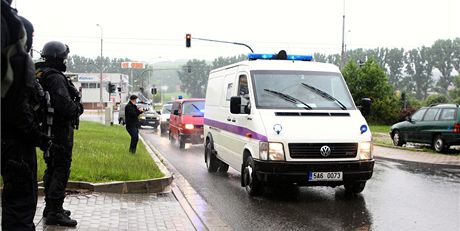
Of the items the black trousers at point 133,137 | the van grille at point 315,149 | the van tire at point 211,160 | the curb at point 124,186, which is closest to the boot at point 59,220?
the curb at point 124,186

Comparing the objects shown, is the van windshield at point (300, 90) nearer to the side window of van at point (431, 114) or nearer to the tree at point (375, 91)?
the side window of van at point (431, 114)

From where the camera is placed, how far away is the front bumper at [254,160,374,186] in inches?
300

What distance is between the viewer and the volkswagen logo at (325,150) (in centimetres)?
769

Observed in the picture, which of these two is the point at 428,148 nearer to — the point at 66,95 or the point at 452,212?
the point at 452,212

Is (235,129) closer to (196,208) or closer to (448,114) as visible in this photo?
(196,208)

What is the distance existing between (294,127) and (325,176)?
891 mm

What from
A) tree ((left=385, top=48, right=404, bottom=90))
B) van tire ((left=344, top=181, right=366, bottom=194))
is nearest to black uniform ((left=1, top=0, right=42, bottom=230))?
van tire ((left=344, top=181, right=366, bottom=194))

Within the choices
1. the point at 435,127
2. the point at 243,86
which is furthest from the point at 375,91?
the point at 243,86

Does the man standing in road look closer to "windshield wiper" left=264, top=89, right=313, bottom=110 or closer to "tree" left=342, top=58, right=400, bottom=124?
"windshield wiper" left=264, top=89, right=313, bottom=110

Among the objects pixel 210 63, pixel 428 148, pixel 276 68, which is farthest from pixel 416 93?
pixel 276 68

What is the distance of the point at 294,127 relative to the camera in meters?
7.78

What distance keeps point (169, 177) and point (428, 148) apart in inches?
496

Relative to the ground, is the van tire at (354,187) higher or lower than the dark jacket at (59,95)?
lower

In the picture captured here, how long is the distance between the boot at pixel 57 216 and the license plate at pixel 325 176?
3.64m
